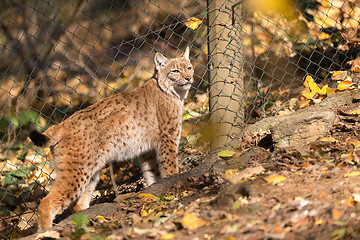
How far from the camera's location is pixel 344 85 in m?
5.08

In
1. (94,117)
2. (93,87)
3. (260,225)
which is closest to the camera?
(260,225)

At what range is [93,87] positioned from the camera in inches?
282

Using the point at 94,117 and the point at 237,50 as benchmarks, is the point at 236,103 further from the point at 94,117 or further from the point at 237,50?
the point at 94,117

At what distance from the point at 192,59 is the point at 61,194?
3.72 meters

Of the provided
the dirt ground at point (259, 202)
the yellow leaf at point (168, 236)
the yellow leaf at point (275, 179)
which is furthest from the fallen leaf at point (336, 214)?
the yellow leaf at point (168, 236)

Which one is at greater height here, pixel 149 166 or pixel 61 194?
pixel 149 166

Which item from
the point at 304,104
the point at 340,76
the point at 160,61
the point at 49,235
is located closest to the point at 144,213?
the point at 49,235

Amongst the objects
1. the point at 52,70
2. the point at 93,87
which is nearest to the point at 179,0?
the point at 93,87

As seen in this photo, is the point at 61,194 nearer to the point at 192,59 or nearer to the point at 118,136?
the point at 118,136

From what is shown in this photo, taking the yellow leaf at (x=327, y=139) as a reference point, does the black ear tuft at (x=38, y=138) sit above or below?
above

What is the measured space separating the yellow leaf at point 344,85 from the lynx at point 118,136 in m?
1.78

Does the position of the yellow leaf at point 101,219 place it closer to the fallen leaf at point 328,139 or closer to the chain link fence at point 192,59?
the chain link fence at point 192,59

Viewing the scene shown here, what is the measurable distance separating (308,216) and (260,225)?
283 mm

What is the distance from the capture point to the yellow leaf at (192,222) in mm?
2634
